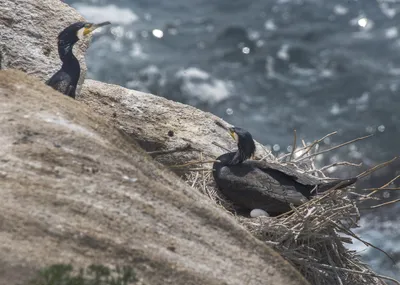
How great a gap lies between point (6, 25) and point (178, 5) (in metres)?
13.7

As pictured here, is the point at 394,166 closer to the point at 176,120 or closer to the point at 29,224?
the point at 176,120

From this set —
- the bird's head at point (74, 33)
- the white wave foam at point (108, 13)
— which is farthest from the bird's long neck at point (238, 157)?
the white wave foam at point (108, 13)

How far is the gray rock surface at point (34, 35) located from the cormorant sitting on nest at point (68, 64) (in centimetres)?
46

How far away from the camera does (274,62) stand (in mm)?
20297

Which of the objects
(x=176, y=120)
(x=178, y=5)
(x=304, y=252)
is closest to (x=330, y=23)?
(x=178, y=5)

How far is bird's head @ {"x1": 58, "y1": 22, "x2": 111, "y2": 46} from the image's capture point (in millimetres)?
8336

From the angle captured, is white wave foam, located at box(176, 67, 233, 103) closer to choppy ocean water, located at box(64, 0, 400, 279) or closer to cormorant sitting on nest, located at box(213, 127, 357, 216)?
choppy ocean water, located at box(64, 0, 400, 279)

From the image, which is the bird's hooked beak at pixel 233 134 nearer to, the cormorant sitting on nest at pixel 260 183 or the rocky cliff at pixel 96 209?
the cormorant sitting on nest at pixel 260 183

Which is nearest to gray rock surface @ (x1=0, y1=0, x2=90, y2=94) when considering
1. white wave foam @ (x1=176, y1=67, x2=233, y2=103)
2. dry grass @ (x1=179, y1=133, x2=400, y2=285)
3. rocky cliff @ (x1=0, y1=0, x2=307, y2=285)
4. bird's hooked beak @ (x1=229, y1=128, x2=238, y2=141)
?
bird's hooked beak @ (x1=229, y1=128, x2=238, y2=141)

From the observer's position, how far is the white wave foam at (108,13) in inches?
834

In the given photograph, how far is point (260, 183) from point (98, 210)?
240 cm

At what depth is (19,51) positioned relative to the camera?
8766 mm

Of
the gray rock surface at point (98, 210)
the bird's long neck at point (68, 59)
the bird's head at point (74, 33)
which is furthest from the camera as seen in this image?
the bird's head at point (74, 33)

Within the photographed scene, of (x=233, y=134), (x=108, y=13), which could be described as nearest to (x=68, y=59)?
(x=233, y=134)
